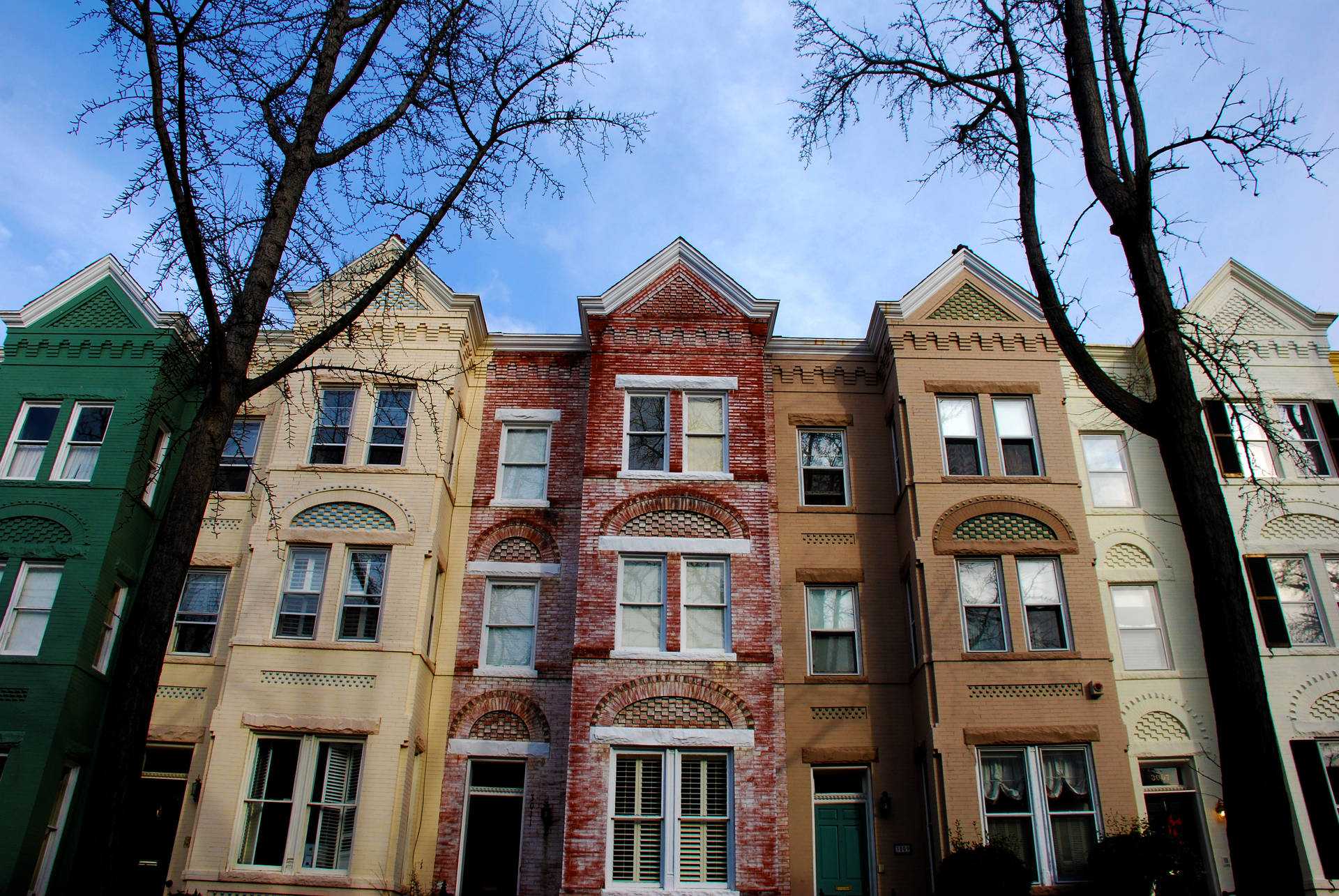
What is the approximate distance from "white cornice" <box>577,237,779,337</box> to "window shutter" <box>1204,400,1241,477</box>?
7992mm

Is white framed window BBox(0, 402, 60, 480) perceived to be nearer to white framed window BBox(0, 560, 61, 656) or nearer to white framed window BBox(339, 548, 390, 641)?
white framed window BBox(0, 560, 61, 656)

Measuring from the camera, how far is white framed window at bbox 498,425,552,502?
17.4m

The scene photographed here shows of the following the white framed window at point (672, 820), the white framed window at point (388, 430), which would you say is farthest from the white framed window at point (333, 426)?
the white framed window at point (672, 820)

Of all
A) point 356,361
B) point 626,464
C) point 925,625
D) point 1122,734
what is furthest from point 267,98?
point 1122,734

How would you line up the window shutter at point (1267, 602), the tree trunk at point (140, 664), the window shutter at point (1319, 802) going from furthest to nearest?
the window shutter at point (1267, 602)
the window shutter at point (1319, 802)
the tree trunk at point (140, 664)

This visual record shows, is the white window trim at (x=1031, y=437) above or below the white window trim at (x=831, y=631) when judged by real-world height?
above

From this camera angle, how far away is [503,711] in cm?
1557

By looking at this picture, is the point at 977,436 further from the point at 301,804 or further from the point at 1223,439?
the point at 301,804

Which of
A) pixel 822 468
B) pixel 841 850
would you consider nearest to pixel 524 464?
pixel 822 468

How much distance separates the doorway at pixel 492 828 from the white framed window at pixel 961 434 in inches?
345

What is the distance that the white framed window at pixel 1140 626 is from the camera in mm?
16031

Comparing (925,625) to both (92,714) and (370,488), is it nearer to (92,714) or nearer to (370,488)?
(370,488)

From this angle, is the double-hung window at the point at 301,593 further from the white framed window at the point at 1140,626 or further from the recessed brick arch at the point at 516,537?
the white framed window at the point at 1140,626

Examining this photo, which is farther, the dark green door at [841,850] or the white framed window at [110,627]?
the white framed window at [110,627]
